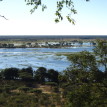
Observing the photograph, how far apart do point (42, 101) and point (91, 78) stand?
14.3m

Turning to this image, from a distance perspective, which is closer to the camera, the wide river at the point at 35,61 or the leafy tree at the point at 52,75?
the leafy tree at the point at 52,75

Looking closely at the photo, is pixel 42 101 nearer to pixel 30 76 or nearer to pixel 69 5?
pixel 30 76

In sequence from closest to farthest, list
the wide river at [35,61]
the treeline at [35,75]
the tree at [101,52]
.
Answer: the tree at [101,52] → the treeline at [35,75] → the wide river at [35,61]

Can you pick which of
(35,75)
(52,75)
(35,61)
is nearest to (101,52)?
(52,75)

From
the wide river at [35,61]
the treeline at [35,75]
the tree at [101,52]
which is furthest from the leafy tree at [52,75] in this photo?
the tree at [101,52]

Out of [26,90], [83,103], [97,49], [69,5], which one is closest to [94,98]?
[83,103]

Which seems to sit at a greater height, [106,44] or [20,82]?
[106,44]

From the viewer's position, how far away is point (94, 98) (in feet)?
30.3

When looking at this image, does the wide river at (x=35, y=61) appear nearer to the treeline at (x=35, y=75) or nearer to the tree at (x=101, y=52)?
the treeline at (x=35, y=75)

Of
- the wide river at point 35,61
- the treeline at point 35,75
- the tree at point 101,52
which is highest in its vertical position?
the tree at point 101,52

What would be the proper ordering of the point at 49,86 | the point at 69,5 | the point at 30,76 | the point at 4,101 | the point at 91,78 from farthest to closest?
the point at 30,76, the point at 49,86, the point at 4,101, the point at 91,78, the point at 69,5

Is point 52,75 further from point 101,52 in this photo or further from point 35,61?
point 101,52

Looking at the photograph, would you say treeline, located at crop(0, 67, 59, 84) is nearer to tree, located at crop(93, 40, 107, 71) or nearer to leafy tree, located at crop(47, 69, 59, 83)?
leafy tree, located at crop(47, 69, 59, 83)

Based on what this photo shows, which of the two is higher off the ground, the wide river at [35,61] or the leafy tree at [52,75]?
the leafy tree at [52,75]
